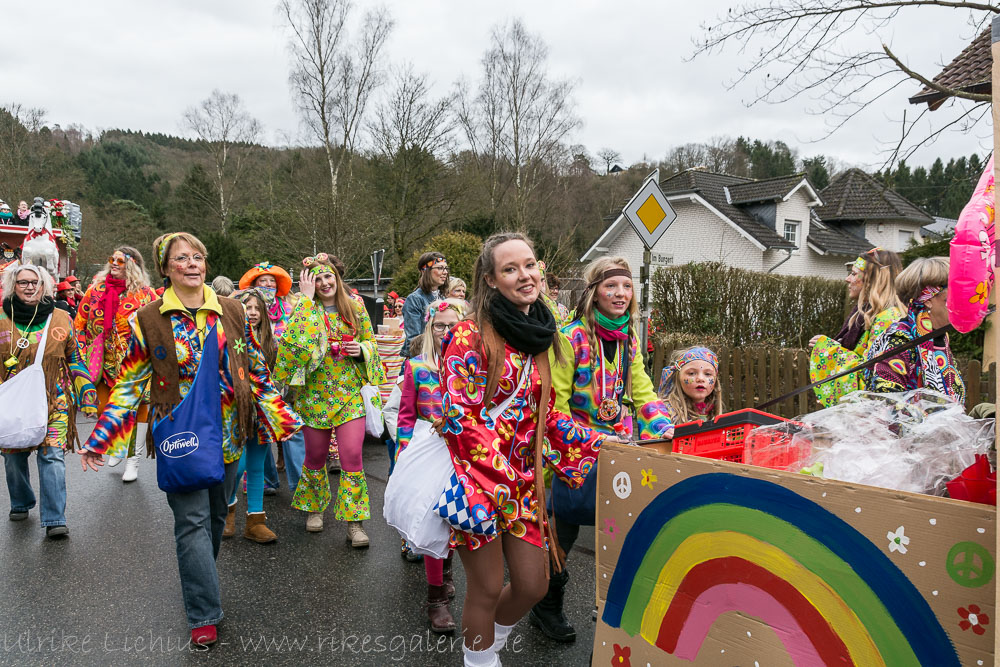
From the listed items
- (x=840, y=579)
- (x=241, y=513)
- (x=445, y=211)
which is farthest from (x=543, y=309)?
(x=445, y=211)

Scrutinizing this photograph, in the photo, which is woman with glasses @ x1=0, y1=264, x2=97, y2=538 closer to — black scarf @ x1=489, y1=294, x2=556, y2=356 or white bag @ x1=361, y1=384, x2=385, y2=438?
white bag @ x1=361, y1=384, x2=385, y2=438

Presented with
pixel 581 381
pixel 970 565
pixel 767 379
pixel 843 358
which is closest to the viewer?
pixel 970 565

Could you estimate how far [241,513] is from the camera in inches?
224

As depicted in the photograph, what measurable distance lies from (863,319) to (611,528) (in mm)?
3061

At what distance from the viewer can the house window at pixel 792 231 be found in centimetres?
2903

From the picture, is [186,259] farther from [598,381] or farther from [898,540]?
[898,540]

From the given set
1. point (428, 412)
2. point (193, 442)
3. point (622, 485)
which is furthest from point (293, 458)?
point (622, 485)

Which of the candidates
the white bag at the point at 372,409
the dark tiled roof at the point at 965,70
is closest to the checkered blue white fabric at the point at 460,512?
the white bag at the point at 372,409

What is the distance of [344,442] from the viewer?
4812 millimetres

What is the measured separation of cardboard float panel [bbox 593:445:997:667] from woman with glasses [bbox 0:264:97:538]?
4.33 metres

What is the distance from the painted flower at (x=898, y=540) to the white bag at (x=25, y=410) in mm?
5310

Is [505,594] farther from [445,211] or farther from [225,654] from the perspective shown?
[445,211]

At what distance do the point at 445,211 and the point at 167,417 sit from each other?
24.7m

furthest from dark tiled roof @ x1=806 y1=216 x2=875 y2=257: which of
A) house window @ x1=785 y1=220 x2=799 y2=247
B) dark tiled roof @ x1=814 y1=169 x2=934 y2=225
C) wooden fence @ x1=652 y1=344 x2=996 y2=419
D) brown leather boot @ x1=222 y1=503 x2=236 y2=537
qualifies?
brown leather boot @ x1=222 y1=503 x2=236 y2=537
